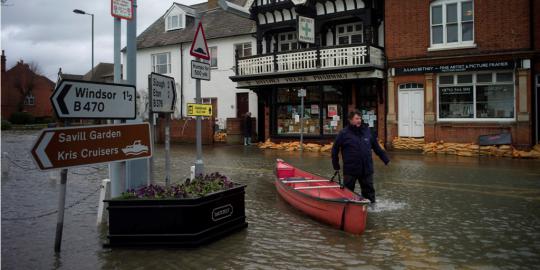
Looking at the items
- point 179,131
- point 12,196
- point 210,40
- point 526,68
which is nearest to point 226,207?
point 12,196

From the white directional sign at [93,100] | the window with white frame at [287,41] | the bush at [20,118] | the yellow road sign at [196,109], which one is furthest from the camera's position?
the bush at [20,118]

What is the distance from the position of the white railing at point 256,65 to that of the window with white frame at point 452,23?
806 cm

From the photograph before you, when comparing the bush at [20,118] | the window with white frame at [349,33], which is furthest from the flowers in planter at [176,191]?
the bush at [20,118]

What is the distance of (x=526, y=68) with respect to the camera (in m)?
18.8

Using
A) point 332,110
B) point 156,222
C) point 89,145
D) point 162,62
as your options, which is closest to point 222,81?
point 162,62

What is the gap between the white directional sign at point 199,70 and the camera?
357 inches

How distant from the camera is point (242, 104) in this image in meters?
30.1

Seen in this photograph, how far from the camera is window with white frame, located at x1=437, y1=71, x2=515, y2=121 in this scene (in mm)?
19594

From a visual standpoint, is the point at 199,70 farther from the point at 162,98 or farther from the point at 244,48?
the point at 244,48

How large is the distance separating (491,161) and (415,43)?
680 centimetres

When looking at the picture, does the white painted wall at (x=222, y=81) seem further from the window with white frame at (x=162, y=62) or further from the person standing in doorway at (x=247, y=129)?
the person standing in doorway at (x=247, y=129)

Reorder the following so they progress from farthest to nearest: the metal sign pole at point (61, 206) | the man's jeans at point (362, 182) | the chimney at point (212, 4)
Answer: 1. the chimney at point (212, 4)
2. the man's jeans at point (362, 182)
3. the metal sign pole at point (61, 206)

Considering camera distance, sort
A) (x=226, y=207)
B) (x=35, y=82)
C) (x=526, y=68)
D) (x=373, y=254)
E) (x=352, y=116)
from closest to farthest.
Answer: (x=373, y=254) < (x=226, y=207) < (x=352, y=116) < (x=526, y=68) < (x=35, y=82)

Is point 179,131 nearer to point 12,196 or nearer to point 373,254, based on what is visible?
point 12,196
